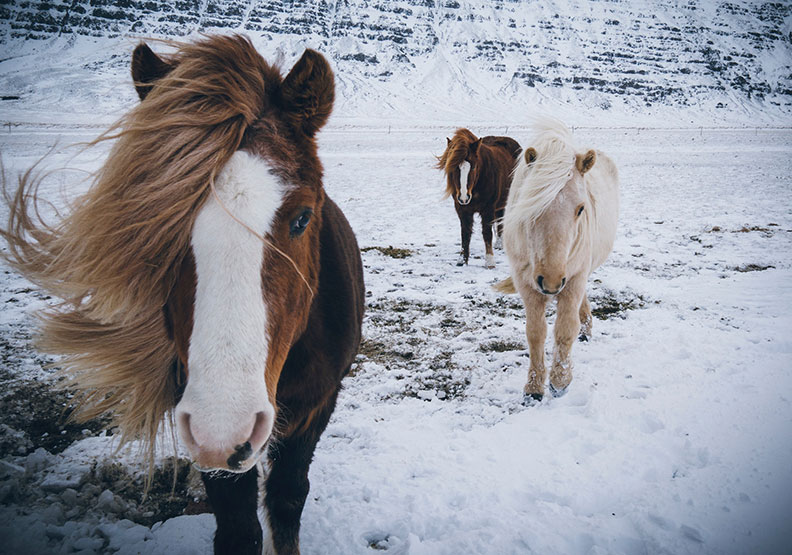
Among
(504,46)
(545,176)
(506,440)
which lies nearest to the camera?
(506,440)

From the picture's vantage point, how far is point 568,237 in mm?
2789

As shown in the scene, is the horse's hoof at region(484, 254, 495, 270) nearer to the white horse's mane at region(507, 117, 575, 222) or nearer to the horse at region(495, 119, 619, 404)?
the horse at region(495, 119, 619, 404)

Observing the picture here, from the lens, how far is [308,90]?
135 cm

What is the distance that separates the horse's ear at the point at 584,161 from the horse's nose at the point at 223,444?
287 cm

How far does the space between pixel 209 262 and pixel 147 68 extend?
0.87 metres

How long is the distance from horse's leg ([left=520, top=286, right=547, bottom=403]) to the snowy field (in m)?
0.13

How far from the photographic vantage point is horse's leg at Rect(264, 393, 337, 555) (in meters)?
1.79

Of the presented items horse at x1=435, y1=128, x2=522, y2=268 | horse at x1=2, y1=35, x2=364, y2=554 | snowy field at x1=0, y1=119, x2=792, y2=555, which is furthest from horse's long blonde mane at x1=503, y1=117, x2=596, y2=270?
horse at x1=435, y1=128, x2=522, y2=268

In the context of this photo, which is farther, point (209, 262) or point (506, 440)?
point (506, 440)

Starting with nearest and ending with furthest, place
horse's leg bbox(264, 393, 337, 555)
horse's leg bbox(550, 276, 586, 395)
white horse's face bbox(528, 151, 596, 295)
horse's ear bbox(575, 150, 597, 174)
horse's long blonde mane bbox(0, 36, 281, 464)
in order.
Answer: horse's long blonde mane bbox(0, 36, 281, 464) → horse's leg bbox(264, 393, 337, 555) → white horse's face bbox(528, 151, 596, 295) → horse's ear bbox(575, 150, 597, 174) → horse's leg bbox(550, 276, 586, 395)

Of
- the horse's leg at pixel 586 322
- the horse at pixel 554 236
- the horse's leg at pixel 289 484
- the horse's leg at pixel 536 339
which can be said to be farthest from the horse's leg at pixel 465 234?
the horse's leg at pixel 289 484

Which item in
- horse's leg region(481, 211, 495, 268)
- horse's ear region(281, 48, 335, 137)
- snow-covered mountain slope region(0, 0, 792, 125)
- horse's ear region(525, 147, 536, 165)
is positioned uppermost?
snow-covered mountain slope region(0, 0, 792, 125)

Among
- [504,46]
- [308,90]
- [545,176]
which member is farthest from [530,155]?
[504,46]

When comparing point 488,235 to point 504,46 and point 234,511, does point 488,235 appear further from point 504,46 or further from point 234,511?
point 504,46
